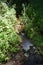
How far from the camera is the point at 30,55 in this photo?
23.0 ft

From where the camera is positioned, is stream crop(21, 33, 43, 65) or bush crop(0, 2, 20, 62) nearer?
stream crop(21, 33, 43, 65)

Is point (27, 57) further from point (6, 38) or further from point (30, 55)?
point (6, 38)

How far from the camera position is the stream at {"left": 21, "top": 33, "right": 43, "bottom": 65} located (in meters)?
6.54

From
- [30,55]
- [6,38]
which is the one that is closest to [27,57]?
[30,55]

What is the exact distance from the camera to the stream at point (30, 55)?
654 centimetres

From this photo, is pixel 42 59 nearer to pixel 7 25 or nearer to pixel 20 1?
pixel 7 25

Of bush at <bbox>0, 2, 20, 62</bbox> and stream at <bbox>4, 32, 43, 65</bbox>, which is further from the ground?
bush at <bbox>0, 2, 20, 62</bbox>

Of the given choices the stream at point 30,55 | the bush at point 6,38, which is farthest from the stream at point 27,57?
the bush at point 6,38

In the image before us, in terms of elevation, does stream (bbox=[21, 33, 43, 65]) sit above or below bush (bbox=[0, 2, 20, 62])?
below

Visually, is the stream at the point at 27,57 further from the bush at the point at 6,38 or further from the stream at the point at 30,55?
the bush at the point at 6,38

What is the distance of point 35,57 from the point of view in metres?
6.75

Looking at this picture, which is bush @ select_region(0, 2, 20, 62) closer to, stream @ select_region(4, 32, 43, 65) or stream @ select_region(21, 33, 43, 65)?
stream @ select_region(4, 32, 43, 65)

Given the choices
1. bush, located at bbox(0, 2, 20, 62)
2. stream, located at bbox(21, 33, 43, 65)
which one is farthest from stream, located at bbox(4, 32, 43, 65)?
bush, located at bbox(0, 2, 20, 62)

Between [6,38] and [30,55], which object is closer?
[30,55]
